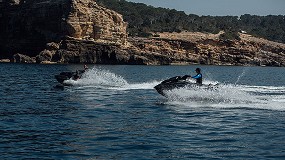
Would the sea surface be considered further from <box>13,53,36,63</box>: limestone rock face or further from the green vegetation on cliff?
the green vegetation on cliff

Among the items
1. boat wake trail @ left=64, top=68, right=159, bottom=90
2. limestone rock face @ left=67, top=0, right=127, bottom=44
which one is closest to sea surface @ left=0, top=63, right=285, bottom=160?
boat wake trail @ left=64, top=68, right=159, bottom=90

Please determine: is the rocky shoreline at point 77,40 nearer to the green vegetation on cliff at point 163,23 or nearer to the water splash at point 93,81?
the green vegetation on cliff at point 163,23

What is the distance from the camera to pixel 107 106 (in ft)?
70.4

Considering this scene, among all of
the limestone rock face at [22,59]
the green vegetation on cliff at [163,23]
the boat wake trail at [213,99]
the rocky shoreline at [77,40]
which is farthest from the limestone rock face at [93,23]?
the boat wake trail at [213,99]

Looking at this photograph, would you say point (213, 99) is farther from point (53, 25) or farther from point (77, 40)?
point (53, 25)

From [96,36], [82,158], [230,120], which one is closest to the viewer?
[82,158]

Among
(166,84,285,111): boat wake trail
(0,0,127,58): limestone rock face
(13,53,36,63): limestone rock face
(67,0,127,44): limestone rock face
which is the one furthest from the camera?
(0,0,127,58): limestone rock face

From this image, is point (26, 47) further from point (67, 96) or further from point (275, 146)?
point (275, 146)

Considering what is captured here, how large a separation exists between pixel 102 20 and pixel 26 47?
1664 centimetres

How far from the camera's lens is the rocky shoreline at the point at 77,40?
84812 millimetres

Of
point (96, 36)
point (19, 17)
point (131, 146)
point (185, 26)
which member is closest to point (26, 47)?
point (19, 17)

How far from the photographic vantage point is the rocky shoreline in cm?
8481

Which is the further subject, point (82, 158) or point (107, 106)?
point (107, 106)

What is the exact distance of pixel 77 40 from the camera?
280ft
